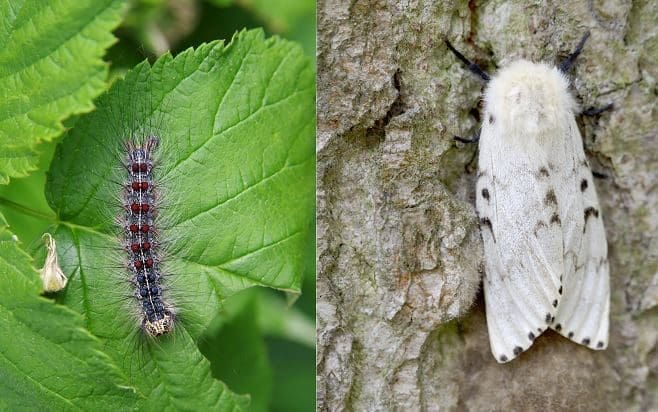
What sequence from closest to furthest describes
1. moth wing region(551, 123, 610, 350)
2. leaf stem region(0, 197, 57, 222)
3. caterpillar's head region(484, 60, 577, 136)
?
leaf stem region(0, 197, 57, 222)
caterpillar's head region(484, 60, 577, 136)
moth wing region(551, 123, 610, 350)

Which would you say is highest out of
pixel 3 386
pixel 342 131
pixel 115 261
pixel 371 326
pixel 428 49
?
pixel 428 49

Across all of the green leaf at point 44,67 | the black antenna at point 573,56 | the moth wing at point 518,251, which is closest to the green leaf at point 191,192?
the green leaf at point 44,67

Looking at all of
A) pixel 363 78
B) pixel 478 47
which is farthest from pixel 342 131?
pixel 478 47

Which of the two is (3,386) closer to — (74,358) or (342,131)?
(74,358)

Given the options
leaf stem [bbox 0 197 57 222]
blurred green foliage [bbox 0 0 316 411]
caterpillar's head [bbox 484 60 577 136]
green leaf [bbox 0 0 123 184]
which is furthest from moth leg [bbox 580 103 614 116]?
leaf stem [bbox 0 197 57 222]

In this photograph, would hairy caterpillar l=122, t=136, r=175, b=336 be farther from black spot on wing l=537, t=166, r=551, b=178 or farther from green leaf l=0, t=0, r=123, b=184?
black spot on wing l=537, t=166, r=551, b=178
